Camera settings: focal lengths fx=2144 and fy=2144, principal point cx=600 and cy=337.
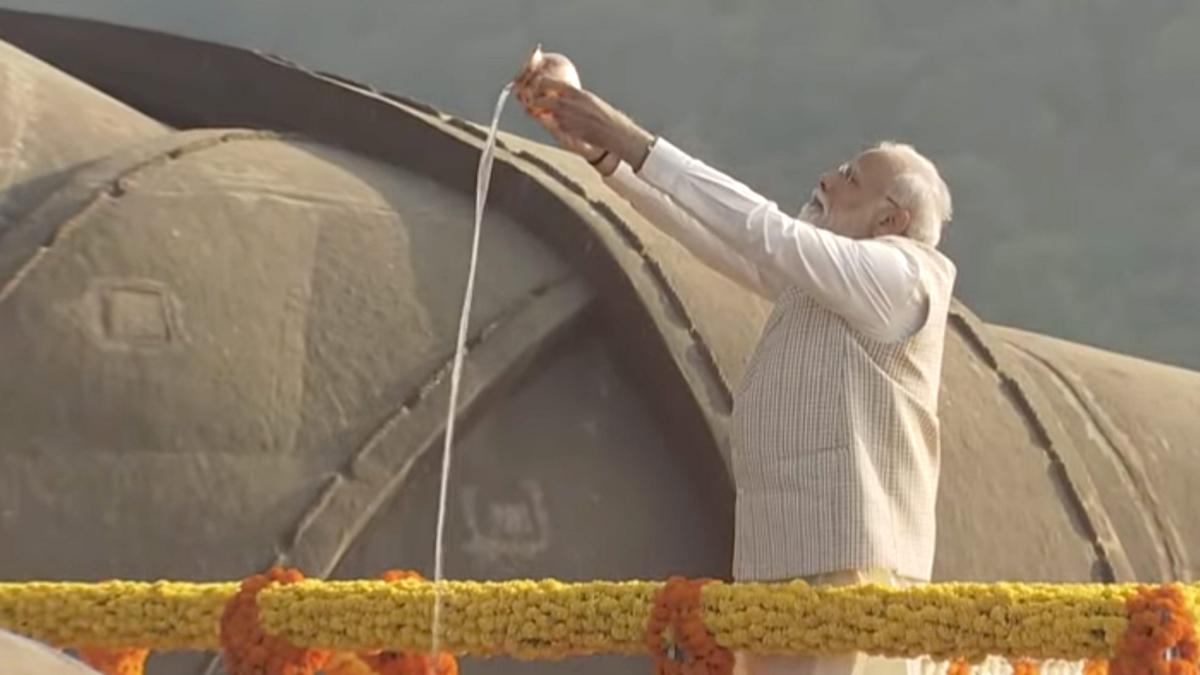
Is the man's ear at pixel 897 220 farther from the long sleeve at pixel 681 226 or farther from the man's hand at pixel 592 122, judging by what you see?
the man's hand at pixel 592 122

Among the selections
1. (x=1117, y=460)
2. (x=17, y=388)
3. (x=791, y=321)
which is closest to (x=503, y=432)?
(x=17, y=388)

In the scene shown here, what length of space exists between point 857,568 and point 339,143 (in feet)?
10.2

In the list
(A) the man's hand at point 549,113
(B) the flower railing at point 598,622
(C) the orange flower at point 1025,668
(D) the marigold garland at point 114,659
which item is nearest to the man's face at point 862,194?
(A) the man's hand at point 549,113

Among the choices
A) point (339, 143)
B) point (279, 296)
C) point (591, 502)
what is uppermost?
point (339, 143)

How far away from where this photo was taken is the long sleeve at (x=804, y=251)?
4016mm

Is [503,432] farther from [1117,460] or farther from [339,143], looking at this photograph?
[1117,460]

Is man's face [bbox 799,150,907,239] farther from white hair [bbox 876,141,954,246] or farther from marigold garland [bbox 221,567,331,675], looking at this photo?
marigold garland [bbox 221,567,331,675]

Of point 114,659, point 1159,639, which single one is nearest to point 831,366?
point 1159,639

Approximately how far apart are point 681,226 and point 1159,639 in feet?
4.25

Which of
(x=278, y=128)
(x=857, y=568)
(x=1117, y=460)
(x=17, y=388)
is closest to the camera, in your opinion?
(x=857, y=568)

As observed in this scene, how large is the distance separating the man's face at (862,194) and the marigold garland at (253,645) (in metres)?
1.38

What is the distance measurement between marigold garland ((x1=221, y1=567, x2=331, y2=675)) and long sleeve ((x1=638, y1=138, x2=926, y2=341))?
119 centimetres

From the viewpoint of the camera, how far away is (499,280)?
6062 mm

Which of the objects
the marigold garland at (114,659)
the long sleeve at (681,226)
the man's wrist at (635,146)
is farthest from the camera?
the marigold garland at (114,659)
